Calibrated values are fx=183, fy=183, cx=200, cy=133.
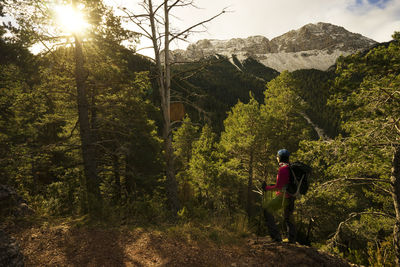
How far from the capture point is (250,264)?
11.4ft

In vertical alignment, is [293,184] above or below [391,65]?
below

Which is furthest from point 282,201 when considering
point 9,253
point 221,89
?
point 221,89

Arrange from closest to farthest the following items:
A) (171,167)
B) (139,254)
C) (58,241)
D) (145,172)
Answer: (139,254) → (58,241) → (171,167) → (145,172)

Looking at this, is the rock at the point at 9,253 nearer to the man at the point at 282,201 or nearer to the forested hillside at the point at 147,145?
the forested hillside at the point at 147,145

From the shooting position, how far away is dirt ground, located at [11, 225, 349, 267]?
353 cm

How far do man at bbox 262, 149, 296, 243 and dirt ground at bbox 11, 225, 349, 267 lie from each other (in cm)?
29

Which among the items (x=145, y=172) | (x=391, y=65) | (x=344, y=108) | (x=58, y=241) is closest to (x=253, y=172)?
(x=145, y=172)

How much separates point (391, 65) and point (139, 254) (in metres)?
8.45

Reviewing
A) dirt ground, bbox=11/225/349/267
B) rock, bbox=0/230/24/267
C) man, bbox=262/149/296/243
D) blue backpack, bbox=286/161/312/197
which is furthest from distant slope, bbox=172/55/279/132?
rock, bbox=0/230/24/267

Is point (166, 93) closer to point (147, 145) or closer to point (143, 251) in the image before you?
point (143, 251)

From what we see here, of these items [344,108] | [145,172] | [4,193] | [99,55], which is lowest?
[145,172]

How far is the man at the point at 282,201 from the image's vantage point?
3.95 m

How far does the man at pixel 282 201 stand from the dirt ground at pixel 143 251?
11.6 inches

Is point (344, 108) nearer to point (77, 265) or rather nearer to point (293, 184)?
point (293, 184)
